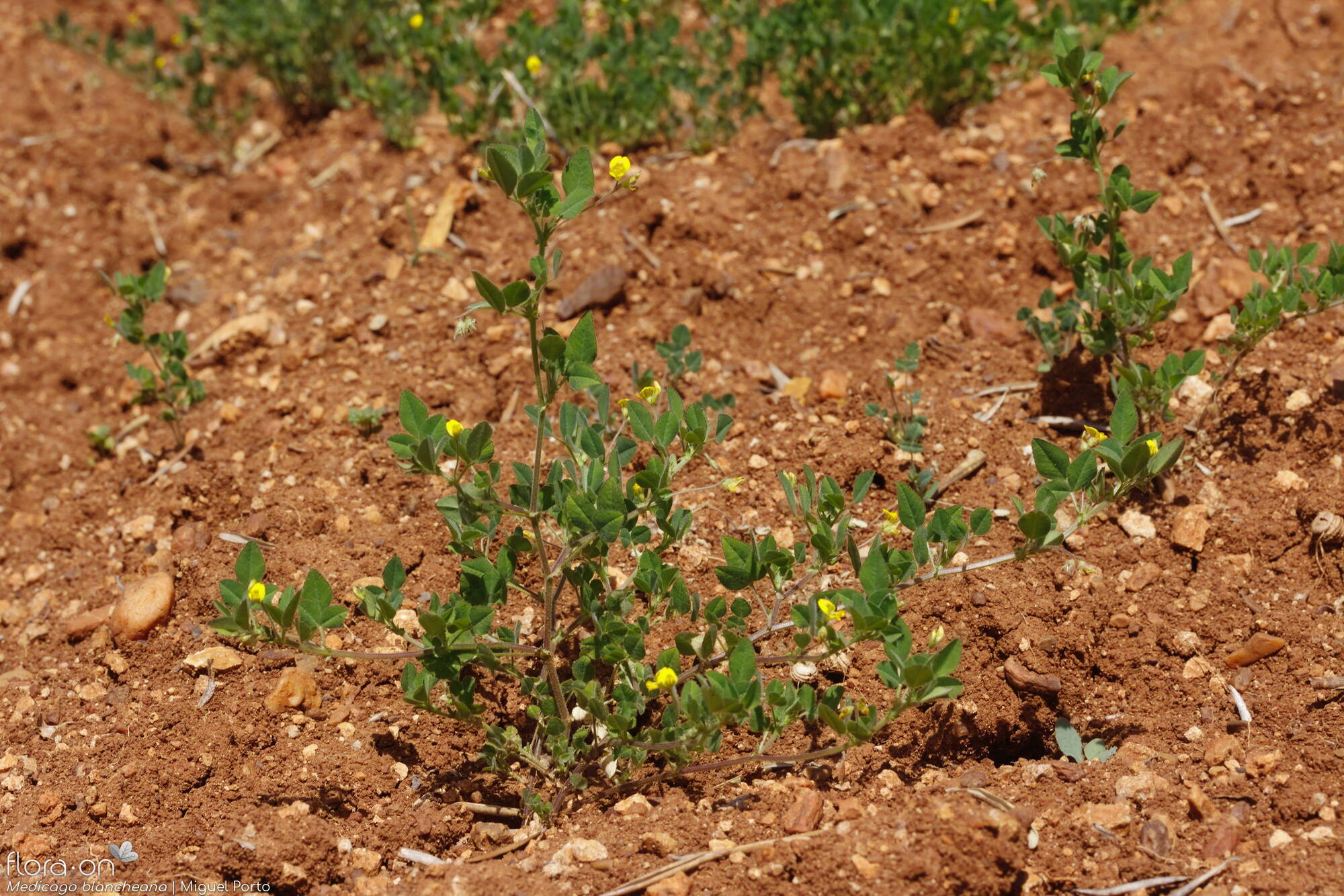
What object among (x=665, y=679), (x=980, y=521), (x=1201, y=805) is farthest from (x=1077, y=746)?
(x=665, y=679)

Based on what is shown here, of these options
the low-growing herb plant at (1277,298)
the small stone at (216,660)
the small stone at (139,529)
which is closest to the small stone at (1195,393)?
the low-growing herb plant at (1277,298)

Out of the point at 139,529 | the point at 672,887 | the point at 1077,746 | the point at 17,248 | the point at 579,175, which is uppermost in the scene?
the point at 579,175

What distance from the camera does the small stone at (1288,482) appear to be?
2.92 m

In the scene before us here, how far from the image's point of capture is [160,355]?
3730 millimetres

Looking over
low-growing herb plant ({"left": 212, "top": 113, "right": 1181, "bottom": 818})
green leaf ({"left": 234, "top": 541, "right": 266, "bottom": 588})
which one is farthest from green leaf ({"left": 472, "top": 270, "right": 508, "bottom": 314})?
green leaf ({"left": 234, "top": 541, "right": 266, "bottom": 588})

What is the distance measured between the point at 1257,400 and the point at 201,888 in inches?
118

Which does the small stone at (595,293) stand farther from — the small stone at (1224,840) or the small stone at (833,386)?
the small stone at (1224,840)

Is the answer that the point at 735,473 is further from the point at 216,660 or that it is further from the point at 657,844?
the point at 216,660

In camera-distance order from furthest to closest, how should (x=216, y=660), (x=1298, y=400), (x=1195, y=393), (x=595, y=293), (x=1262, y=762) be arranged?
(x=595, y=293) → (x=1195, y=393) → (x=1298, y=400) → (x=216, y=660) → (x=1262, y=762)

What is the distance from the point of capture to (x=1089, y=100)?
285cm

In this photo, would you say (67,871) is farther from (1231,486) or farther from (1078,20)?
(1078,20)

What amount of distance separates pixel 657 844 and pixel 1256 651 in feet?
4.95

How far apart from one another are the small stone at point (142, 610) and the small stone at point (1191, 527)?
2.72 meters

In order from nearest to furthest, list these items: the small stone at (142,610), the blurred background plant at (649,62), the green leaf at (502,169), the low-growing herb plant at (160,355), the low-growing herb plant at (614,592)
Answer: the green leaf at (502,169) < the low-growing herb plant at (614,592) < the small stone at (142,610) < the low-growing herb plant at (160,355) < the blurred background plant at (649,62)
